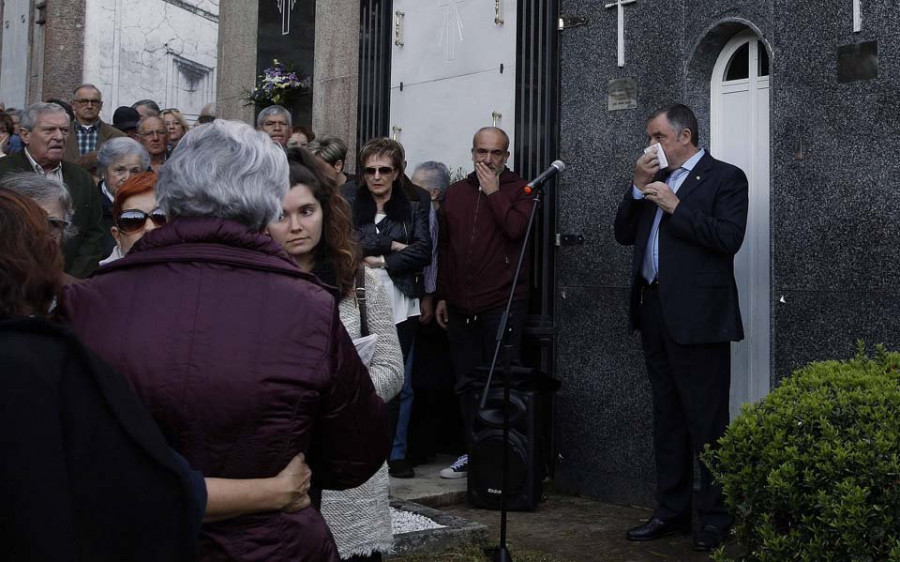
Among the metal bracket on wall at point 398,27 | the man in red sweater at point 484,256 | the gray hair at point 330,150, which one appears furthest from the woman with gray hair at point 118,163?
the metal bracket on wall at point 398,27

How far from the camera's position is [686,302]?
605 centimetres

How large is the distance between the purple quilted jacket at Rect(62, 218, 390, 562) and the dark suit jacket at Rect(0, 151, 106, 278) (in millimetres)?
4066

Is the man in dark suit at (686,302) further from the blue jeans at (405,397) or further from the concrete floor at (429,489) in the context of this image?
the blue jeans at (405,397)

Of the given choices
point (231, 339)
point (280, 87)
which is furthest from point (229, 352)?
point (280, 87)

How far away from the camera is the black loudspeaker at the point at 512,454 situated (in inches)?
278

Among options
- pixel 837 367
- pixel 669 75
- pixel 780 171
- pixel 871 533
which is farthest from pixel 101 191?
pixel 871 533

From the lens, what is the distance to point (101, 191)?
7.32 meters

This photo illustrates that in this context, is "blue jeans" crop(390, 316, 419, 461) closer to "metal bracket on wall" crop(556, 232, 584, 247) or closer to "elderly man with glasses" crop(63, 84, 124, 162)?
"metal bracket on wall" crop(556, 232, 584, 247)

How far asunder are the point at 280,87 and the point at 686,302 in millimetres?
5577

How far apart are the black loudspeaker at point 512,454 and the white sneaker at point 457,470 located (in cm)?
53

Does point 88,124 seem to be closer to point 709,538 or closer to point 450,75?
point 450,75

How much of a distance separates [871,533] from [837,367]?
84 cm

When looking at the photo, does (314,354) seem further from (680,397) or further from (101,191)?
(101,191)

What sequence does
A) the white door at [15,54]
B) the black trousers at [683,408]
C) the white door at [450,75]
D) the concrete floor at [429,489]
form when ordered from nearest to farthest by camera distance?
the black trousers at [683,408] → the concrete floor at [429,489] → the white door at [450,75] → the white door at [15,54]
